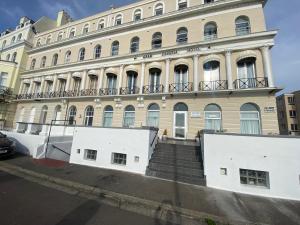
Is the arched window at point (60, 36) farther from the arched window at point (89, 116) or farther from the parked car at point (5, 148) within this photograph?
the parked car at point (5, 148)

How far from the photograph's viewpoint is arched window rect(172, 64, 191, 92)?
43.7 feet

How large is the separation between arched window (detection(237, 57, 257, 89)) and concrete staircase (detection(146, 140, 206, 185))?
6.44 metres

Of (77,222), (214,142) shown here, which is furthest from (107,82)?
(77,222)

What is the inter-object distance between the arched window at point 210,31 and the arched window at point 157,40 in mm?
4375

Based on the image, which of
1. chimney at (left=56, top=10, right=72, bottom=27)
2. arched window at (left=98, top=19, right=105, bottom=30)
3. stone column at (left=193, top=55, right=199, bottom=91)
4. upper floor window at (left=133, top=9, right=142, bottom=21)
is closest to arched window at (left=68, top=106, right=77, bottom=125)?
arched window at (left=98, top=19, right=105, bottom=30)

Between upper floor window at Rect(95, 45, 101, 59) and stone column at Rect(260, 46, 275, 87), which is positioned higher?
upper floor window at Rect(95, 45, 101, 59)

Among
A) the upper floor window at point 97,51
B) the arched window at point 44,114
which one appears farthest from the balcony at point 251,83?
the arched window at point 44,114

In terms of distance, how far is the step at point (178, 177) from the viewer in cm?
681

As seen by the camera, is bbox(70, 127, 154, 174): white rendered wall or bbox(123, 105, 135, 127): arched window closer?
bbox(70, 127, 154, 174): white rendered wall

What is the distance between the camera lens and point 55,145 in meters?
10.6

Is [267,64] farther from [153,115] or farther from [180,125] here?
[153,115]

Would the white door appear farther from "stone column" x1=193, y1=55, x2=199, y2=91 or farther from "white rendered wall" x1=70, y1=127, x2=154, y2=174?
"white rendered wall" x1=70, y1=127, x2=154, y2=174

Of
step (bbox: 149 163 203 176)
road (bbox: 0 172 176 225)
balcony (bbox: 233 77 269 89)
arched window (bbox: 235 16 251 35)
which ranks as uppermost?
arched window (bbox: 235 16 251 35)

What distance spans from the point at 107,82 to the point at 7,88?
17311 mm
